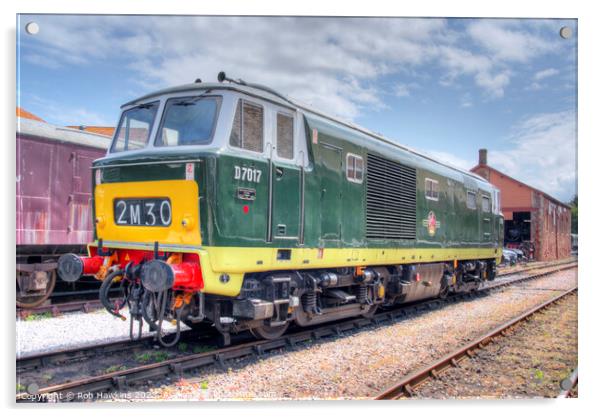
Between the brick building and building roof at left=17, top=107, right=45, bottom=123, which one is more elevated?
building roof at left=17, top=107, right=45, bottom=123

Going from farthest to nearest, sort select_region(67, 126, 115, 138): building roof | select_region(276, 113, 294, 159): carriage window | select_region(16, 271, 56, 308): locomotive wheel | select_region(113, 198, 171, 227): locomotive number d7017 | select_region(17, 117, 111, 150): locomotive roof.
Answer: select_region(16, 271, 56, 308): locomotive wheel → select_region(67, 126, 115, 138): building roof → select_region(17, 117, 111, 150): locomotive roof → select_region(276, 113, 294, 159): carriage window → select_region(113, 198, 171, 227): locomotive number d7017

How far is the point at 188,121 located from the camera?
605 cm

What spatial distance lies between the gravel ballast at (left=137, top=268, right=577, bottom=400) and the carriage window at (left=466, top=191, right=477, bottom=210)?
3.60m

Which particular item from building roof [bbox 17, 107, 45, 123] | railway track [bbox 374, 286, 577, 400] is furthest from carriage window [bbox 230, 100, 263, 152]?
railway track [bbox 374, 286, 577, 400]

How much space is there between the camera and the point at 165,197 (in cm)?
575

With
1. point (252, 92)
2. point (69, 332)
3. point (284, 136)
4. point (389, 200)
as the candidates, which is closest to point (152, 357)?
point (69, 332)

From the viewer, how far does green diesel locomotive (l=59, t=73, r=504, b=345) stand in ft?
A: 18.3

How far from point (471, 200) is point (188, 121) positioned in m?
9.00

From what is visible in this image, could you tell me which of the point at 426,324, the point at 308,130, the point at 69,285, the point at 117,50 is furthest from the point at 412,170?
the point at 69,285

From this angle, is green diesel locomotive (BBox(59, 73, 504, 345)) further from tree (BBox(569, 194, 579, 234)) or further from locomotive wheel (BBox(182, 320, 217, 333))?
tree (BBox(569, 194, 579, 234))

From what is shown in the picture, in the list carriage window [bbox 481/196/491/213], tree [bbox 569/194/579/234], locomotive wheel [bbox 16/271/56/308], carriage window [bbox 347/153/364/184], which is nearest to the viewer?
tree [bbox 569/194/579/234]

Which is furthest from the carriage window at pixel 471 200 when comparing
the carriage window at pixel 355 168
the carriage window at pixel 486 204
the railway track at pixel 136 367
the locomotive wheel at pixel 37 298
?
the locomotive wheel at pixel 37 298

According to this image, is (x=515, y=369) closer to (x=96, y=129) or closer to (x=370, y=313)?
(x=370, y=313)

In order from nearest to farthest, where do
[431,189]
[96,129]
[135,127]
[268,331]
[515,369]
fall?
[515,369]
[135,127]
[268,331]
[96,129]
[431,189]
